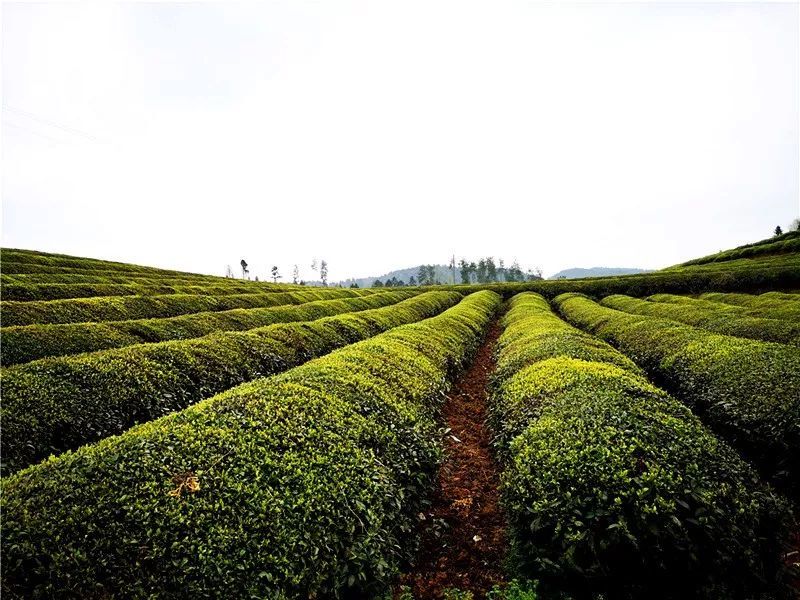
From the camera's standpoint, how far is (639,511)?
15.0 ft

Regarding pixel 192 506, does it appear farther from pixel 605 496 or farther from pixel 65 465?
pixel 605 496

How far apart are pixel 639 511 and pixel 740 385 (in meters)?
6.15

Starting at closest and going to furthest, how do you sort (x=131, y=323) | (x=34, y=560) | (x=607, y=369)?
(x=34, y=560), (x=607, y=369), (x=131, y=323)

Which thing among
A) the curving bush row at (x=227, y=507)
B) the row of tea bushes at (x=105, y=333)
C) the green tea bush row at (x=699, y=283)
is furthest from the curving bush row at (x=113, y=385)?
the green tea bush row at (x=699, y=283)

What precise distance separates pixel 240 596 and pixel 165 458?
1.74 m

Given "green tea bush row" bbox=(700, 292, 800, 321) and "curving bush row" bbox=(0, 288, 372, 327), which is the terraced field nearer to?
"curving bush row" bbox=(0, 288, 372, 327)

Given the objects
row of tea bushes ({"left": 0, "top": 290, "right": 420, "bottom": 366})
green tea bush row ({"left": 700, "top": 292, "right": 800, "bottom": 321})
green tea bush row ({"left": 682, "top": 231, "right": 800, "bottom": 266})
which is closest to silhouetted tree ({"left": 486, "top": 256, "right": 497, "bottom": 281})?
green tea bush row ({"left": 682, "top": 231, "right": 800, "bottom": 266})

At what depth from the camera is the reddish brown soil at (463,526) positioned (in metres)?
5.43

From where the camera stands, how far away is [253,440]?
533 cm

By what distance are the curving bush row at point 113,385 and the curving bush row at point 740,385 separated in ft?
36.8

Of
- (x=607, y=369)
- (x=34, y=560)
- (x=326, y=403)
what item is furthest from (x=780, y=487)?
(x=34, y=560)

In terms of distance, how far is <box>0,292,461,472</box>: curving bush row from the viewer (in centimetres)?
709

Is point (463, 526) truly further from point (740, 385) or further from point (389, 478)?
point (740, 385)

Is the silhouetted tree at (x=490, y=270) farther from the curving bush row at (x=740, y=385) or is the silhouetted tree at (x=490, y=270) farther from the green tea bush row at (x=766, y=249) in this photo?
the curving bush row at (x=740, y=385)
